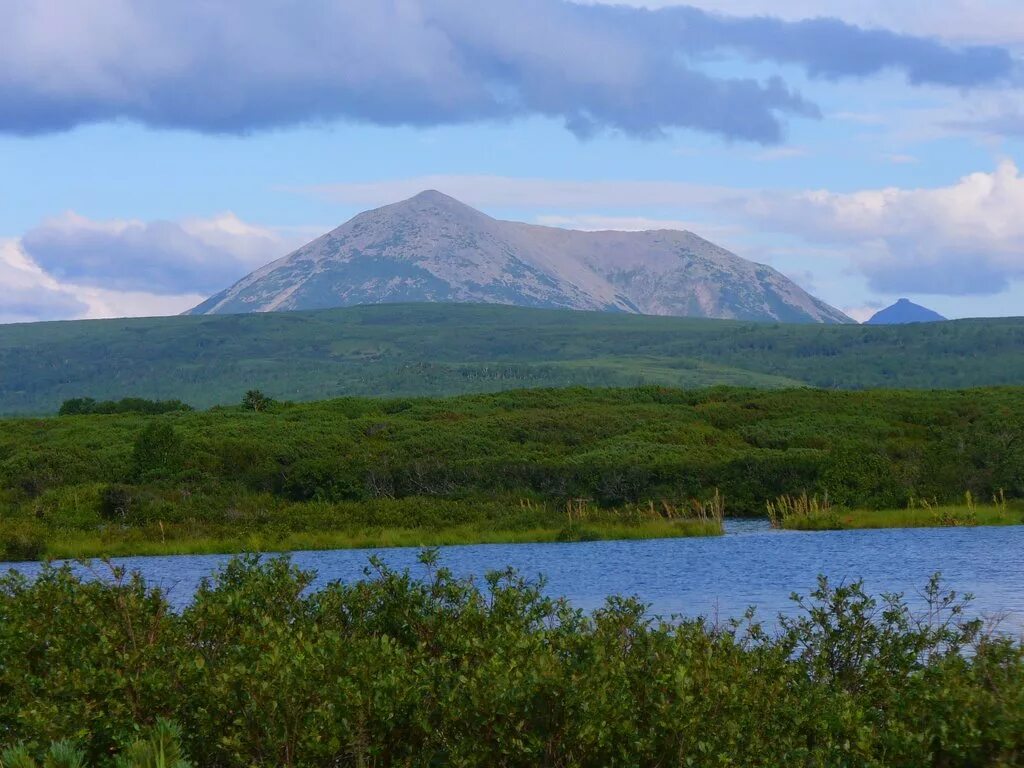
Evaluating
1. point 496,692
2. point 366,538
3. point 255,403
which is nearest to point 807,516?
point 366,538

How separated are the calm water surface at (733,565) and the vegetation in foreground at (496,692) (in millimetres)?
13795

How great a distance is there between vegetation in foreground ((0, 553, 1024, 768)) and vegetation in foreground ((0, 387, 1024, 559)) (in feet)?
123

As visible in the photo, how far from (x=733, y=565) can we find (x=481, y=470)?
29.6 m

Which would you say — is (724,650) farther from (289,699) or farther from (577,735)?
(289,699)

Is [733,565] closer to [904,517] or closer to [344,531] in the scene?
[904,517]

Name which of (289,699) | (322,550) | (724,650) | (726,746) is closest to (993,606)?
(724,650)

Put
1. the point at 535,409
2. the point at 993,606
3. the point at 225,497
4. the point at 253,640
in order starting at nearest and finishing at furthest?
1. the point at 253,640
2. the point at 993,606
3. the point at 225,497
4. the point at 535,409

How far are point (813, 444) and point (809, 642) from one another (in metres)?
65.8

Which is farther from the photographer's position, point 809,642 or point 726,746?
point 809,642

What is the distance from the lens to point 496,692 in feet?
35.4

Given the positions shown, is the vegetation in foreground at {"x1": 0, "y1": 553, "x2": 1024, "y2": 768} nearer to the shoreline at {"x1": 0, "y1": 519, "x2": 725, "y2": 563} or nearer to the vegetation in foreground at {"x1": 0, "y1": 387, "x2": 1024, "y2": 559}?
the vegetation in foreground at {"x1": 0, "y1": 387, "x2": 1024, "y2": 559}

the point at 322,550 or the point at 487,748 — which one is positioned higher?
the point at 487,748

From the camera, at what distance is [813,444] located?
79.3 metres

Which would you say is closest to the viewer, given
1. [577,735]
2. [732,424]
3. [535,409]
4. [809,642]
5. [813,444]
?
[577,735]
